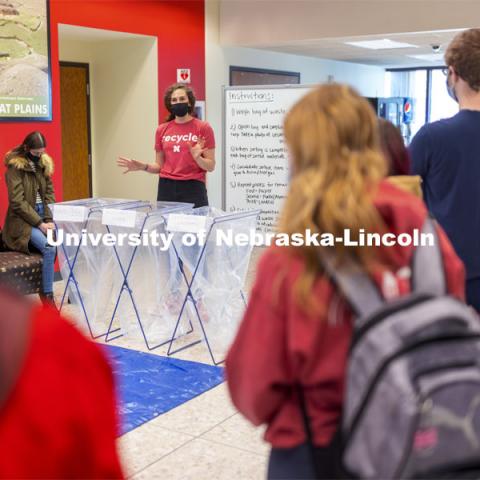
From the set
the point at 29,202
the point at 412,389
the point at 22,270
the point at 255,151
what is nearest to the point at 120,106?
the point at 255,151

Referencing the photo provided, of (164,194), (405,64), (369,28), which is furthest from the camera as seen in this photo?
(405,64)

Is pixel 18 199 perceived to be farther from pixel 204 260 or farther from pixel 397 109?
pixel 397 109

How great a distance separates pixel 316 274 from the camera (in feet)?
4.31

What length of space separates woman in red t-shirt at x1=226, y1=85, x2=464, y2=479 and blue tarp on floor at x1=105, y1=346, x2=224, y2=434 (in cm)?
208

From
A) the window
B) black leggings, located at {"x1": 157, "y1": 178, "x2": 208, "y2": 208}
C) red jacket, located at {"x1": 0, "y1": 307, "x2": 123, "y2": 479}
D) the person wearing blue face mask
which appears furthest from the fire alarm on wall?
red jacket, located at {"x1": 0, "y1": 307, "x2": 123, "y2": 479}

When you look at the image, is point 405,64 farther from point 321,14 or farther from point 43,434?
point 43,434

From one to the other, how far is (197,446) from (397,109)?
1033 cm

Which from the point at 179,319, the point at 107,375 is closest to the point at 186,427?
the point at 179,319

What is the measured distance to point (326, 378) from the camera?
132 centimetres

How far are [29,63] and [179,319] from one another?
2827 millimetres

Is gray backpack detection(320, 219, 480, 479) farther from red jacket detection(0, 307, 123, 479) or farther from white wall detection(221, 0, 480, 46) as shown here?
white wall detection(221, 0, 480, 46)

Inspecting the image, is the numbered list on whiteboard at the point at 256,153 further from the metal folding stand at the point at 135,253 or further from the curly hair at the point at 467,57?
the curly hair at the point at 467,57

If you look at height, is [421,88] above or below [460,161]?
above

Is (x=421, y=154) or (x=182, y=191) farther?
(x=182, y=191)
